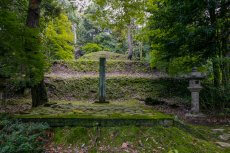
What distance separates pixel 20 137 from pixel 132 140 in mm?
1740

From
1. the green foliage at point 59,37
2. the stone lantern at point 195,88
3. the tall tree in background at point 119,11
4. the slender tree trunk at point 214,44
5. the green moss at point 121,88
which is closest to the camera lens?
the slender tree trunk at point 214,44

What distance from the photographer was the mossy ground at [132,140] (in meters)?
3.11

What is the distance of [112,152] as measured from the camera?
3.01m

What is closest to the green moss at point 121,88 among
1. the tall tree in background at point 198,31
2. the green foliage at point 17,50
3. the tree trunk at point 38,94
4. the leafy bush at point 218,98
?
the leafy bush at point 218,98

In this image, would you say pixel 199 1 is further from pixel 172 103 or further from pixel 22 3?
pixel 22 3

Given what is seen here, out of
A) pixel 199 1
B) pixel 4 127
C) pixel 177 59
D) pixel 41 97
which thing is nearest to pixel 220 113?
pixel 177 59

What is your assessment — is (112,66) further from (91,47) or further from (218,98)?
(91,47)

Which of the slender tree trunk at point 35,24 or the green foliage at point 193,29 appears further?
the green foliage at point 193,29

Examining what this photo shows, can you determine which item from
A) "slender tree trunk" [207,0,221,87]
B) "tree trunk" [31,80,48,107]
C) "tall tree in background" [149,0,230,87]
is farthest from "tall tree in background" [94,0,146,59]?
"tree trunk" [31,80,48,107]

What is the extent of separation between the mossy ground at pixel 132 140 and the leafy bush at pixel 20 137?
30 cm

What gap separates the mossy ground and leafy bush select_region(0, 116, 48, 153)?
0.30 metres

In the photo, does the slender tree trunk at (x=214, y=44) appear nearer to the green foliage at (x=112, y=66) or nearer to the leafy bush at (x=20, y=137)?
the green foliage at (x=112, y=66)

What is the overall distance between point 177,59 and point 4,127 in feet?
23.1

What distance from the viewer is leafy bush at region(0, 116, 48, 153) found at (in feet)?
8.81
